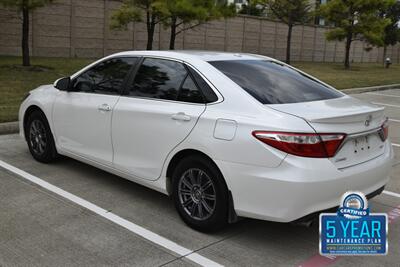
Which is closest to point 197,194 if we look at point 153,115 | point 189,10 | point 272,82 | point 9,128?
point 153,115

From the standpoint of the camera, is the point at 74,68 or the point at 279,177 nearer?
the point at 279,177

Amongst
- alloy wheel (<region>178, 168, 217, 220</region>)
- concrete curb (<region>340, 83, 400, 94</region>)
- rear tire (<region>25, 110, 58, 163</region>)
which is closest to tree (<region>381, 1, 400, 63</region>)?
concrete curb (<region>340, 83, 400, 94</region>)

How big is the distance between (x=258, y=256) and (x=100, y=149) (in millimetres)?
2166

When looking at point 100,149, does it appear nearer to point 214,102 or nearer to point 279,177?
Answer: point 214,102

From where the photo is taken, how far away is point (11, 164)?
6.03 metres

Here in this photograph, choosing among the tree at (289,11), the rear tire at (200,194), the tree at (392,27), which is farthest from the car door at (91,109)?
the tree at (392,27)

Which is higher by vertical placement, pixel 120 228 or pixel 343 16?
→ pixel 343 16

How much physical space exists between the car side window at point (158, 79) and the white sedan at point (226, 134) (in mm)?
11

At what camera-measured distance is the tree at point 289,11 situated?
32.3 m

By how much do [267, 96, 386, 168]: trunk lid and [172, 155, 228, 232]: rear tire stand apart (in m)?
0.77

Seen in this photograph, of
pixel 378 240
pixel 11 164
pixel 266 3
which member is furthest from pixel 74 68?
pixel 266 3

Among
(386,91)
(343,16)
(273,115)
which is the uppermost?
(343,16)

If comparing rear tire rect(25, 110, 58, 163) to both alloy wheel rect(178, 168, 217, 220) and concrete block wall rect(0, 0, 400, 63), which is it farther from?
concrete block wall rect(0, 0, 400, 63)

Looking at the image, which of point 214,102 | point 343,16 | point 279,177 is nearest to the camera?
point 279,177
